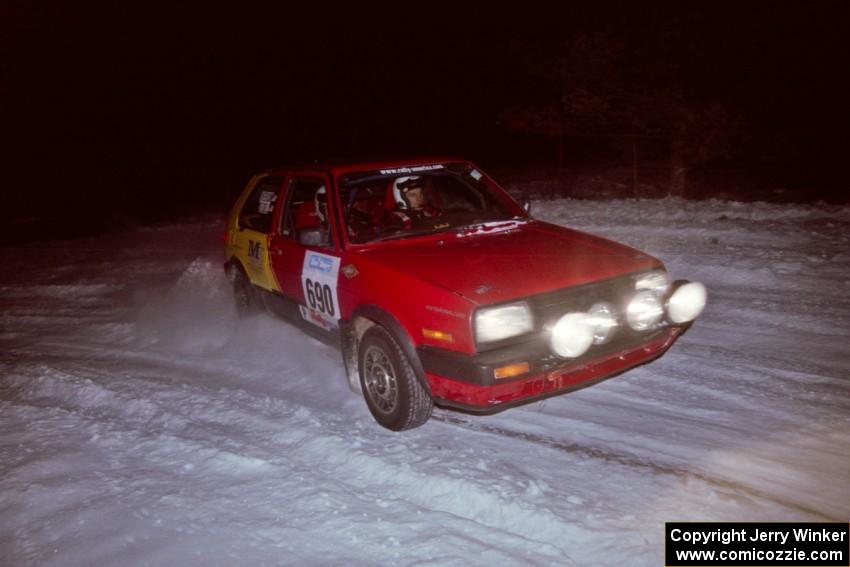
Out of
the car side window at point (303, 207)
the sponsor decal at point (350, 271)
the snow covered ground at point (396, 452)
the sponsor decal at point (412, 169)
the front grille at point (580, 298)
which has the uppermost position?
the sponsor decal at point (412, 169)

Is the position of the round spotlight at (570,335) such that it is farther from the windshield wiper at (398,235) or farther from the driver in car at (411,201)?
the driver in car at (411,201)

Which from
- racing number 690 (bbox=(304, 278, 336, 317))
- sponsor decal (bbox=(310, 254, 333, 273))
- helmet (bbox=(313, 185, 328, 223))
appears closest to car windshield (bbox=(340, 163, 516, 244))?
helmet (bbox=(313, 185, 328, 223))

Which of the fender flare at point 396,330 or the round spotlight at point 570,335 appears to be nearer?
the round spotlight at point 570,335

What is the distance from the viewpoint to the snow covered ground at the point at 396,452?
11.2 ft

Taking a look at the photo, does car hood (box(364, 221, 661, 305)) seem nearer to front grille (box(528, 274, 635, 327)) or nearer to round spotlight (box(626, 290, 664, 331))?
front grille (box(528, 274, 635, 327))

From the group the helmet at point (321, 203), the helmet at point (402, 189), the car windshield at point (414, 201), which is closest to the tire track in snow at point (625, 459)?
the car windshield at point (414, 201)

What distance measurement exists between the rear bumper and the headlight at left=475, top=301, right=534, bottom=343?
0.15 meters

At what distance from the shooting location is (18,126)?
25578 millimetres

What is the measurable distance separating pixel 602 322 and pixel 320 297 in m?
2.12

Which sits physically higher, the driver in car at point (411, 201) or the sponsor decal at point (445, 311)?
the driver in car at point (411, 201)

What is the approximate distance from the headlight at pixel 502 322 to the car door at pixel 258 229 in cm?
269

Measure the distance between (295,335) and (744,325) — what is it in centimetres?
397

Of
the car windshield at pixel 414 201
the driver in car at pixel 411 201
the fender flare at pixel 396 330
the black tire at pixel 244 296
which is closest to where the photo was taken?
the fender flare at pixel 396 330

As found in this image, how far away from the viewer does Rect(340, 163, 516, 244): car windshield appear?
527 cm
